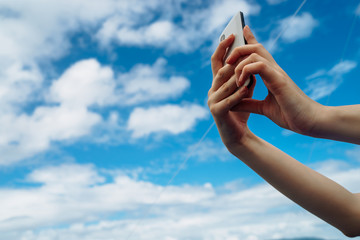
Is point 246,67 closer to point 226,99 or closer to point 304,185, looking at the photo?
point 226,99

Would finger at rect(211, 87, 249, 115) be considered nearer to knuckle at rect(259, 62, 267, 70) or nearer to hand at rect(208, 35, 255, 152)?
hand at rect(208, 35, 255, 152)

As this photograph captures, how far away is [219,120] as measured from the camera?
1.42 m

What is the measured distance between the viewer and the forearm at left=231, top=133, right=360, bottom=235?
4.78 ft

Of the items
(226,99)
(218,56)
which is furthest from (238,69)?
(218,56)

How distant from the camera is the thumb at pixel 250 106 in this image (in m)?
1.44

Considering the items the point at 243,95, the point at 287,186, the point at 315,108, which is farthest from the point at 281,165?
the point at 243,95

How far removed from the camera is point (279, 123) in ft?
4.70

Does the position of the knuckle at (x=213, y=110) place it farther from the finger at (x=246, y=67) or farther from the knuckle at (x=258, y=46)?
the knuckle at (x=258, y=46)

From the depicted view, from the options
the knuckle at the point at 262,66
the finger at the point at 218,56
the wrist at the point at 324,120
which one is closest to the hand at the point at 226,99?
the finger at the point at 218,56

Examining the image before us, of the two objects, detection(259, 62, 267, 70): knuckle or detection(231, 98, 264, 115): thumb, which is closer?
detection(259, 62, 267, 70): knuckle

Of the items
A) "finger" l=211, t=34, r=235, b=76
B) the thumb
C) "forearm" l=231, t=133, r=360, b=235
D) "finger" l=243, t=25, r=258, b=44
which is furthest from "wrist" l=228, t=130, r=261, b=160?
"finger" l=243, t=25, r=258, b=44

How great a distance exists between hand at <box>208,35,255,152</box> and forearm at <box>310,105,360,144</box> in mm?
346

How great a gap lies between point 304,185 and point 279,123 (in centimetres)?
36

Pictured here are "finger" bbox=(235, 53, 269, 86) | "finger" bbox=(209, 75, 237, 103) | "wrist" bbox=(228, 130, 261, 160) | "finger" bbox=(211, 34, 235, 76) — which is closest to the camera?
"finger" bbox=(235, 53, 269, 86)
